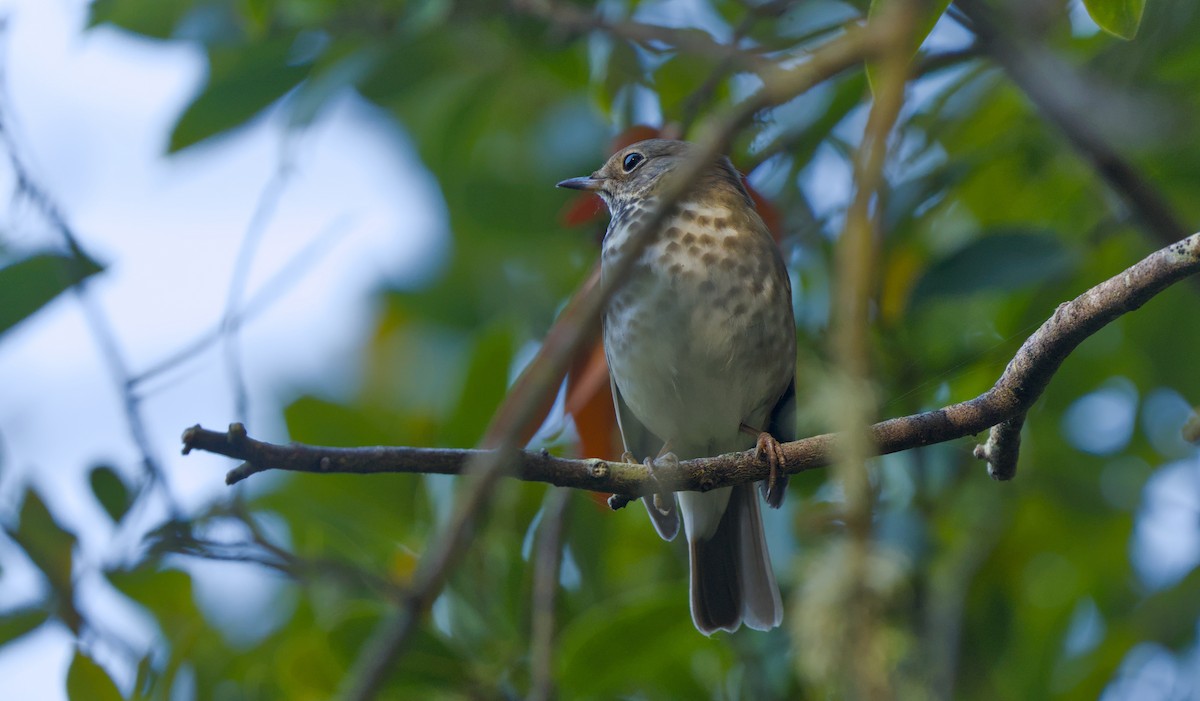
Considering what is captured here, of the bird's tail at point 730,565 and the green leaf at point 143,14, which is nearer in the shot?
the bird's tail at point 730,565

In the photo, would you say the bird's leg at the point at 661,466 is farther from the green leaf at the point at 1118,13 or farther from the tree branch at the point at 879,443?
the green leaf at the point at 1118,13

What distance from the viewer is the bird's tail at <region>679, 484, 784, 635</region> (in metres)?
3.97

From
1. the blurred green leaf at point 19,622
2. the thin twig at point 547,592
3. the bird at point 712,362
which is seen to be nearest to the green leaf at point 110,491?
the blurred green leaf at point 19,622

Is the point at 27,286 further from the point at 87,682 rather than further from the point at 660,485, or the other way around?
the point at 660,485

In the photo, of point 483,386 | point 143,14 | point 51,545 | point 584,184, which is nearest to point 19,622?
point 51,545

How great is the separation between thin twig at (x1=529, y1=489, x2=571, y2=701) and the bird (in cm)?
36

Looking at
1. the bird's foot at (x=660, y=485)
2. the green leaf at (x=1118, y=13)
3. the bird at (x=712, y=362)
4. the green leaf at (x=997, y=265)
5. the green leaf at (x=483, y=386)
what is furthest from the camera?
the green leaf at (x=483, y=386)

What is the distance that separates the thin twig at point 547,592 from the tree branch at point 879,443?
33.7 inches

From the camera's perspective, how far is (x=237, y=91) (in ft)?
14.2

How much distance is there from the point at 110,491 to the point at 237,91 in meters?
1.70

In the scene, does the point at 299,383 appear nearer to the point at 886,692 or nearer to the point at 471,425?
the point at 471,425

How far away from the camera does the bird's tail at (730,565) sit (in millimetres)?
3967

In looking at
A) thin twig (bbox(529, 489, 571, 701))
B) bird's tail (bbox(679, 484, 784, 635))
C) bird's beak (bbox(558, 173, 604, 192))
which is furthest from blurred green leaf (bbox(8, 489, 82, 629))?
bird's beak (bbox(558, 173, 604, 192))

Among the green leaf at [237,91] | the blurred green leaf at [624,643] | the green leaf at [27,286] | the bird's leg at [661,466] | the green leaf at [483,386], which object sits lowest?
the blurred green leaf at [624,643]
